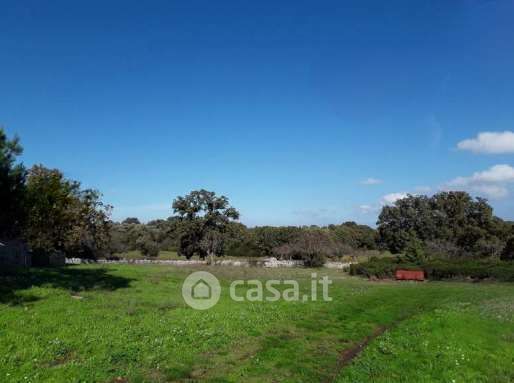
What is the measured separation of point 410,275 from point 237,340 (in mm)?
34713

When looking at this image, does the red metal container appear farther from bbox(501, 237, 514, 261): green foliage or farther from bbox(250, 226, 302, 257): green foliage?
bbox(250, 226, 302, 257): green foliage

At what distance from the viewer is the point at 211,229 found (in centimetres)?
7819

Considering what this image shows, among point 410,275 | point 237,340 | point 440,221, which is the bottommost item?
point 237,340

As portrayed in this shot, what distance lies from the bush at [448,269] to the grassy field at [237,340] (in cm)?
2018

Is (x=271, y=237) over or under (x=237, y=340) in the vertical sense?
over

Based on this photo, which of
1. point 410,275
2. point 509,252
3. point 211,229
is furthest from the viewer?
point 211,229

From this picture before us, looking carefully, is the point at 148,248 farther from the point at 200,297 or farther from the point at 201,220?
the point at 200,297

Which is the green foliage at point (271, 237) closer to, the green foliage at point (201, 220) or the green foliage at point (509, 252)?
the green foliage at point (201, 220)

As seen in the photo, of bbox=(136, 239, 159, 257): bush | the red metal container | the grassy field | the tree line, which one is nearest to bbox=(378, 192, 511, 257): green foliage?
the tree line

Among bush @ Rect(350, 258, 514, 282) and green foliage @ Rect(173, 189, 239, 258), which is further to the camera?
green foliage @ Rect(173, 189, 239, 258)

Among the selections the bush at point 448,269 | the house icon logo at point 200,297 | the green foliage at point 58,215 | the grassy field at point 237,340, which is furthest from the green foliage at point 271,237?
the grassy field at point 237,340

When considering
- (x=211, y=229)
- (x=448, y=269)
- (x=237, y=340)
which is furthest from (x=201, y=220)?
(x=237, y=340)

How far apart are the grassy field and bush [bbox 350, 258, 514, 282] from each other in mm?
20179

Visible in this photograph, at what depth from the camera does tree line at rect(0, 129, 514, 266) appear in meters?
44.8
